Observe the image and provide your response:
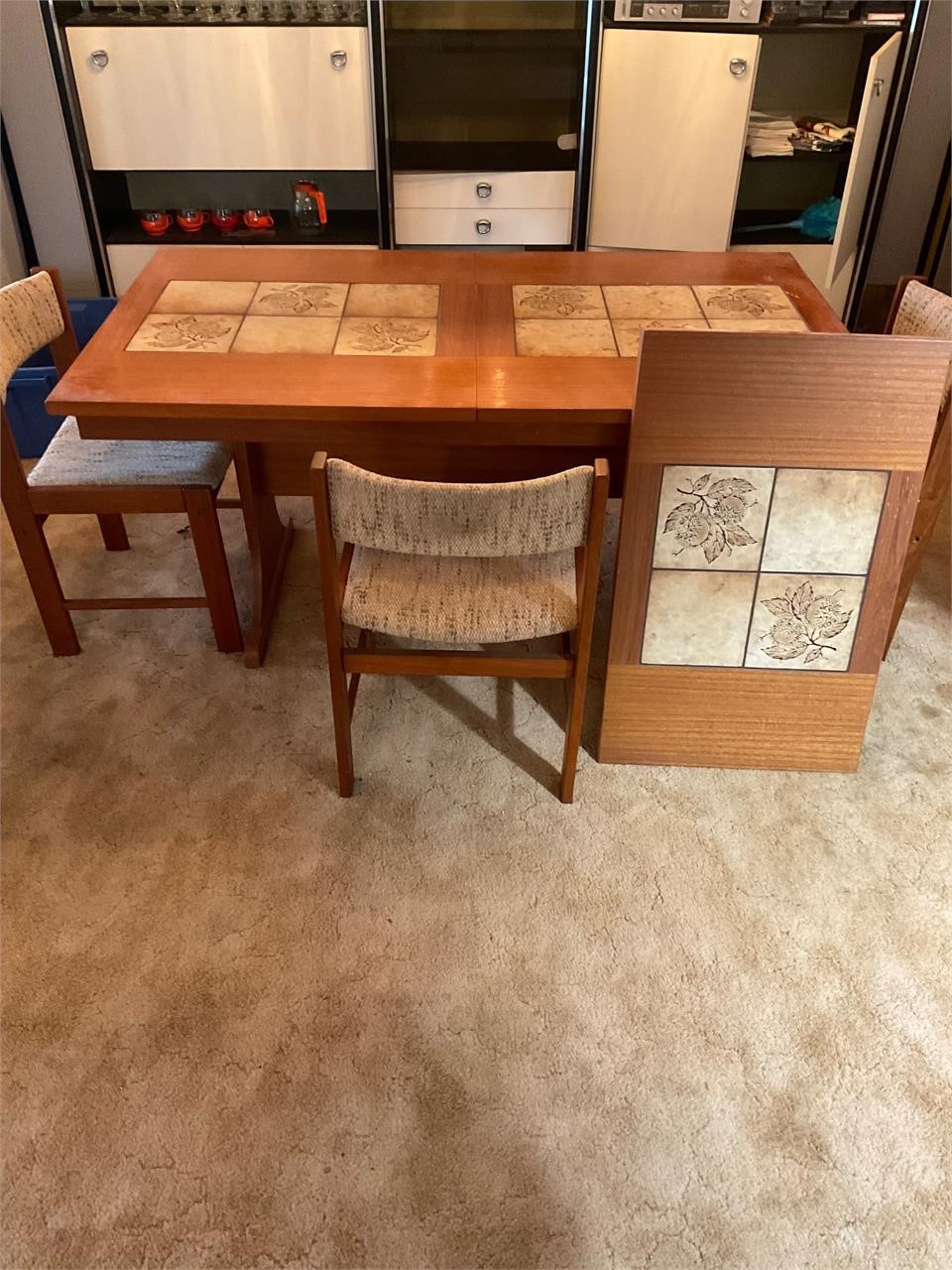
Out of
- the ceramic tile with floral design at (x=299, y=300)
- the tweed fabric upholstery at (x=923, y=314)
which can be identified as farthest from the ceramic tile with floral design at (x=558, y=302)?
the tweed fabric upholstery at (x=923, y=314)

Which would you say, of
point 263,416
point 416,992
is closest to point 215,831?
point 416,992

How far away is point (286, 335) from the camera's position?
181 cm

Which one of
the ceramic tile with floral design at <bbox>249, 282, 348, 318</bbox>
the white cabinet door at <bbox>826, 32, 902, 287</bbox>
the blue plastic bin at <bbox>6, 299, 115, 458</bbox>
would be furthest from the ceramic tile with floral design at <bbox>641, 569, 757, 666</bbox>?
the blue plastic bin at <bbox>6, 299, 115, 458</bbox>

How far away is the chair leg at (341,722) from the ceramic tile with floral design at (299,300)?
0.69 meters

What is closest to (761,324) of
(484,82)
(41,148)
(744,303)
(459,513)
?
(744,303)

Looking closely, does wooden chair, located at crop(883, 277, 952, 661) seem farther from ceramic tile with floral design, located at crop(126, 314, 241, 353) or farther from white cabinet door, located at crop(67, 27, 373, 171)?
white cabinet door, located at crop(67, 27, 373, 171)

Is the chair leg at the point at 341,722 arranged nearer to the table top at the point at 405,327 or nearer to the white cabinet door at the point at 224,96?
the table top at the point at 405,327

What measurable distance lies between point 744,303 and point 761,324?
11 centimetres

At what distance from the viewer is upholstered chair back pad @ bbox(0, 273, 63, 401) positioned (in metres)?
1.92

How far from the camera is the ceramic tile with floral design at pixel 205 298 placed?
75.3 inches

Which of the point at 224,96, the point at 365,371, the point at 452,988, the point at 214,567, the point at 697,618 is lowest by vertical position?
the point at 452,988

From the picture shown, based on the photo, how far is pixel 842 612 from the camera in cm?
170

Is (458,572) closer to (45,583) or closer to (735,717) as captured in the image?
(735,717)

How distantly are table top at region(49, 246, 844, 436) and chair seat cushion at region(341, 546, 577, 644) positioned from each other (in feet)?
0.84
